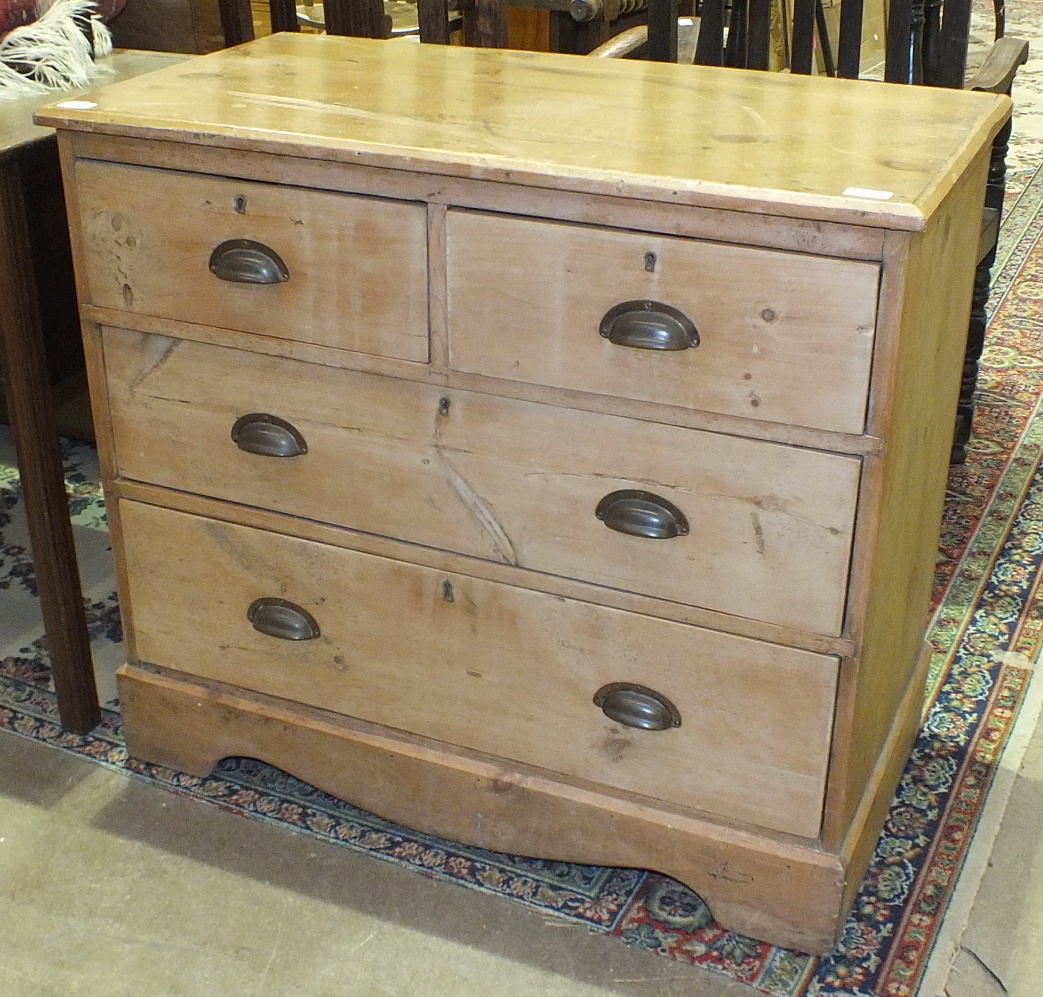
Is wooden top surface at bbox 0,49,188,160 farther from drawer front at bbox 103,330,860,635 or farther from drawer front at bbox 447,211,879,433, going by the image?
drawer front at bbox 447,211,879,433

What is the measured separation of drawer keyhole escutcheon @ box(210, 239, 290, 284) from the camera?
134 cm

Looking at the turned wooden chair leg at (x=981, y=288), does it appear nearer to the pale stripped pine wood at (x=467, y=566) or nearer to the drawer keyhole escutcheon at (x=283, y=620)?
the pale stripped pine wood at (x=467, y=566)

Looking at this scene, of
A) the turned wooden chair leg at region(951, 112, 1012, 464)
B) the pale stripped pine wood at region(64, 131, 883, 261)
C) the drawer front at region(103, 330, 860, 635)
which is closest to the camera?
the pale stripped pine wood at region(64, 131, 883, 261)

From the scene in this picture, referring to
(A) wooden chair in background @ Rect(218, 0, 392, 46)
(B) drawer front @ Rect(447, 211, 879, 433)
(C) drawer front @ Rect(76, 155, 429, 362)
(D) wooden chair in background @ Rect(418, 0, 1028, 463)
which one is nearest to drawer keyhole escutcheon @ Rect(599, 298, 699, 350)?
(B) drawer front @ Rect(447, 211, 879, 433)

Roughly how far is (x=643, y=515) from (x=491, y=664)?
0.28 meters

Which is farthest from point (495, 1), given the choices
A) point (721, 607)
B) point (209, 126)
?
point (721, 607)

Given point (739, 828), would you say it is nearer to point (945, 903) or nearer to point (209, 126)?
point (945, 903)

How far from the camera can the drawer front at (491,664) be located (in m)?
1.35

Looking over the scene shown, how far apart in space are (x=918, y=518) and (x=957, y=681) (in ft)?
1.75

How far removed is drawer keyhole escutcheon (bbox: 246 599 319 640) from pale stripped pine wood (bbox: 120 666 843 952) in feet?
0.38

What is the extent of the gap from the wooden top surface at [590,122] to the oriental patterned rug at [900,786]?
0.82 m

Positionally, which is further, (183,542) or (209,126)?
(183,542)

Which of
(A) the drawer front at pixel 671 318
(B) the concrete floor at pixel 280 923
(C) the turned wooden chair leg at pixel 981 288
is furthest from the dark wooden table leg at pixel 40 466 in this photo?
(C) the turned wooden chair leg at pixel 981 288

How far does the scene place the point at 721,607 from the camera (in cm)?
132
